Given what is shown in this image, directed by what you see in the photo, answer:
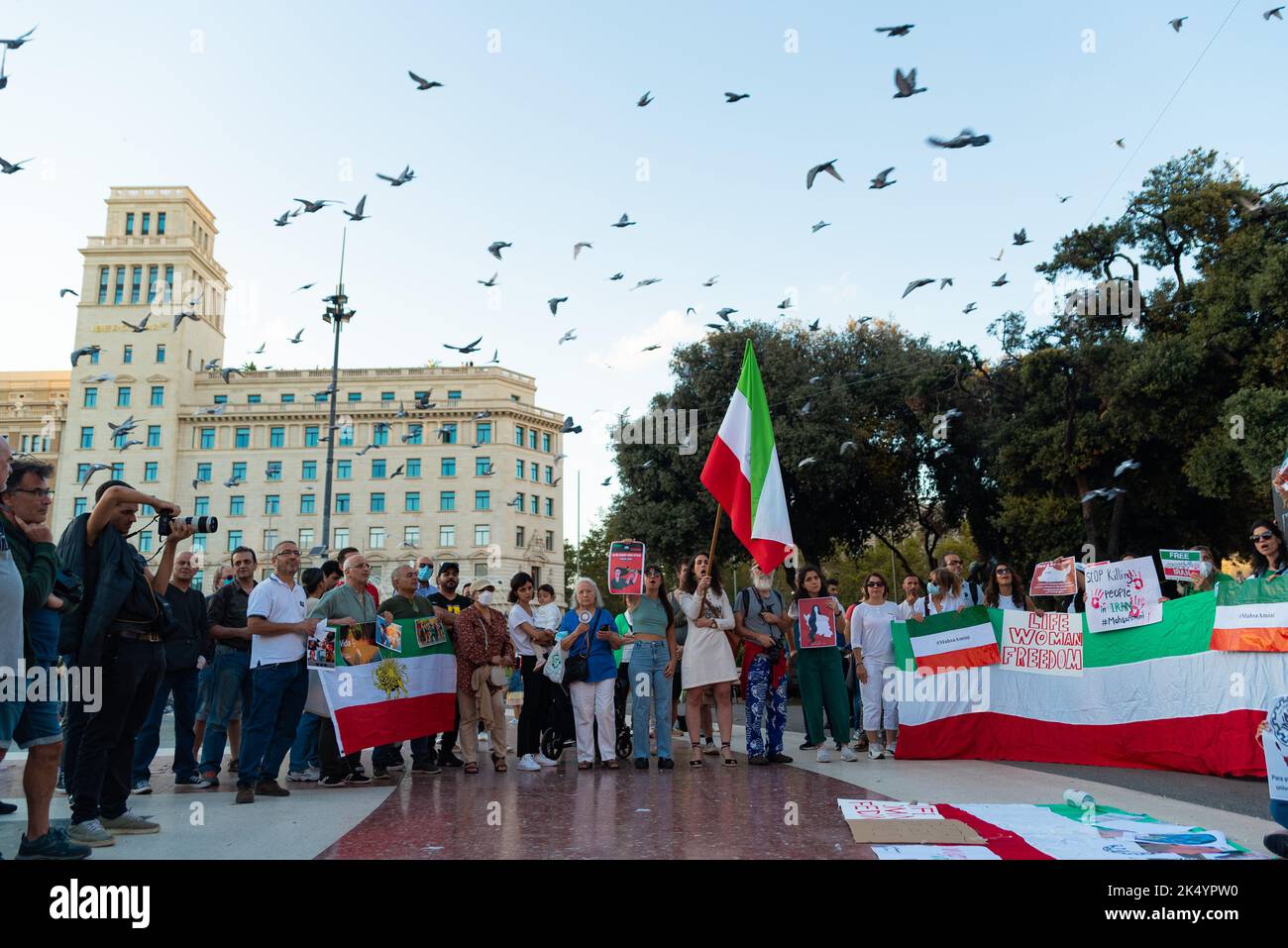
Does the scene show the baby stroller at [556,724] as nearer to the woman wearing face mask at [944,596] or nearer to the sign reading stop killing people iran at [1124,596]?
the woman wearing face mask at [944,596]

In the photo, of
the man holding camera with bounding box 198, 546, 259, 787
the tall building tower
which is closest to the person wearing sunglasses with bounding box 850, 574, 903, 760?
the man holding camera with bounding box 198, 546, 259, 787

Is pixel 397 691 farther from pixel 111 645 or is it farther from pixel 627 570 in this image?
pixel 111 645

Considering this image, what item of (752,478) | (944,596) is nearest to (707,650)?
(752,478)

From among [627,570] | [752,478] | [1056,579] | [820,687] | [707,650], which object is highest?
[752,478]

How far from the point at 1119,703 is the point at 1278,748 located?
4.60m

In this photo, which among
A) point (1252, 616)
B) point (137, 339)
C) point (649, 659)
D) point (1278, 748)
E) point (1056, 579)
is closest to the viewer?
point (1278, 748)

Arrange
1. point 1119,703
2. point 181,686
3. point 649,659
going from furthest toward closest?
1. point 649,659
2. point 1119,703
3. point 181,686

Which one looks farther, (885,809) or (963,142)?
(963,142)

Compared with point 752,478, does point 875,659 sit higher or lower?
lower

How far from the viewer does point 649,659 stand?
9.47m

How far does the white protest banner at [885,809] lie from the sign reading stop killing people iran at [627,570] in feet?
11.4

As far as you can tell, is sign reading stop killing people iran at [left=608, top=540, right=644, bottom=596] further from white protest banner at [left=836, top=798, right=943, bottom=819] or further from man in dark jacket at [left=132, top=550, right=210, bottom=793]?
man in dark jacket at [left=132, top=550, right=210, bottom=793]

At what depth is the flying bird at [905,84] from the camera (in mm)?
11211
